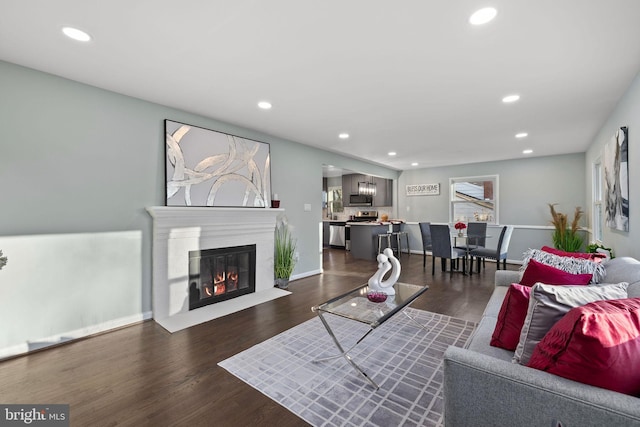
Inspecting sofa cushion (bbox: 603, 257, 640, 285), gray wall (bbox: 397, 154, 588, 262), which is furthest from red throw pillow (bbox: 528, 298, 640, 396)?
gray wall (bbox: 397, 154, 588, 262)

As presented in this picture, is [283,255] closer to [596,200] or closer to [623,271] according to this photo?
[623,271]

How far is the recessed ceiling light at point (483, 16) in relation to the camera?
5.71 feet

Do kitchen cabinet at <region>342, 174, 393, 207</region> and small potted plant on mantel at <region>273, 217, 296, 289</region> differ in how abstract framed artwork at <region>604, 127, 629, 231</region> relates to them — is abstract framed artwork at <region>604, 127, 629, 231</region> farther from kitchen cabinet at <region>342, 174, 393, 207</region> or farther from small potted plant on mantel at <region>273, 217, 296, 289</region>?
kitchen cabinet at <region>342, 174, 393, 207</region>

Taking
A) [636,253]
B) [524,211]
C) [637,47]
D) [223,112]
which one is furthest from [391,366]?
[524,211]

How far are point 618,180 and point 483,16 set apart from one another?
2.48m

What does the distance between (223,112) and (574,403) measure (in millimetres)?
3825

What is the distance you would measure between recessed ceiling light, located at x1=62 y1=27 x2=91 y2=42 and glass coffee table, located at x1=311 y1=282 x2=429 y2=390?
8.47 feet

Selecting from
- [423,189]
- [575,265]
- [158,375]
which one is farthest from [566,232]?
[158,375]

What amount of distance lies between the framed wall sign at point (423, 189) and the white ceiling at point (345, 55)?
3.98 m

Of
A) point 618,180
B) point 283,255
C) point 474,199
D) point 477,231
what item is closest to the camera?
point 618,180

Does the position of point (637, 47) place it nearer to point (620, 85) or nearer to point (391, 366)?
point (620, 85)

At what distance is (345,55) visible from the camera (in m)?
2.28

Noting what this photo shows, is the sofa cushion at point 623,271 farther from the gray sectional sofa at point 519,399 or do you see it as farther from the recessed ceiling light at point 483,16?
the recessed ceiling light at point 483,16

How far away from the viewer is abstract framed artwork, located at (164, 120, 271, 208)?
340 cm
